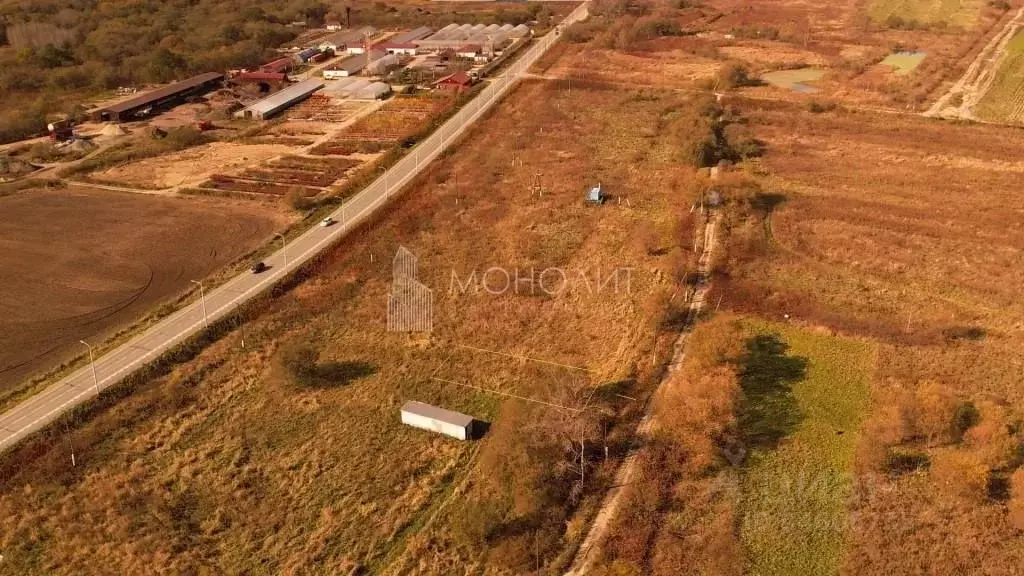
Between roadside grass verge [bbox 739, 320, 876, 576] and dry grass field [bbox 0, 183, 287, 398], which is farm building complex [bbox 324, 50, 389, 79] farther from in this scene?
roadside grass verge [bbox 739, 320, 876, 576]

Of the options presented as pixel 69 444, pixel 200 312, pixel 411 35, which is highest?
pixel 411 35

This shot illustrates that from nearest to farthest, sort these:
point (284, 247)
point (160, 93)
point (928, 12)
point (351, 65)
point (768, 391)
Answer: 1. point (768, 391)
2. point (284, 247)
3. point (160, 93)
4. point (351, 65)
5. point (928, 12)

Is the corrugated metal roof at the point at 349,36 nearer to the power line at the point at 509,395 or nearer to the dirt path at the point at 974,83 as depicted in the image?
the dirt path at the point at 974,83

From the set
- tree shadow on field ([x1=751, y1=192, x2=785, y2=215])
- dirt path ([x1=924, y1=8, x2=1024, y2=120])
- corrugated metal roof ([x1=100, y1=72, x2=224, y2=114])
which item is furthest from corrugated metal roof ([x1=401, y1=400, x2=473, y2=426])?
dirt path ([x1=924, y1=8, x2=1024, y2=120])

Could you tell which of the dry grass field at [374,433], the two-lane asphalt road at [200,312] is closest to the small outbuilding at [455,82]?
the two-lane asphalt road at [200,312]

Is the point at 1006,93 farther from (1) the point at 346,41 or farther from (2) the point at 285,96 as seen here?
(1) the point at 346,41

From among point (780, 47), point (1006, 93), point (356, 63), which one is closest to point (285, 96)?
point (356, 63)

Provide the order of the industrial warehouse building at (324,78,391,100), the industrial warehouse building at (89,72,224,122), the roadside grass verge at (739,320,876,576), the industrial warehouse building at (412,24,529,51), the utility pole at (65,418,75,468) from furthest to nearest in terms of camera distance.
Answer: the industrial warehouse building at (412,24,529,51), the industrial warehouse building at (324,78,391,100), the industrial warehouse building at (89,72,224,122), the utility pole at (65,418,75,468), the roadside grass verge at (739,320,876,576)
